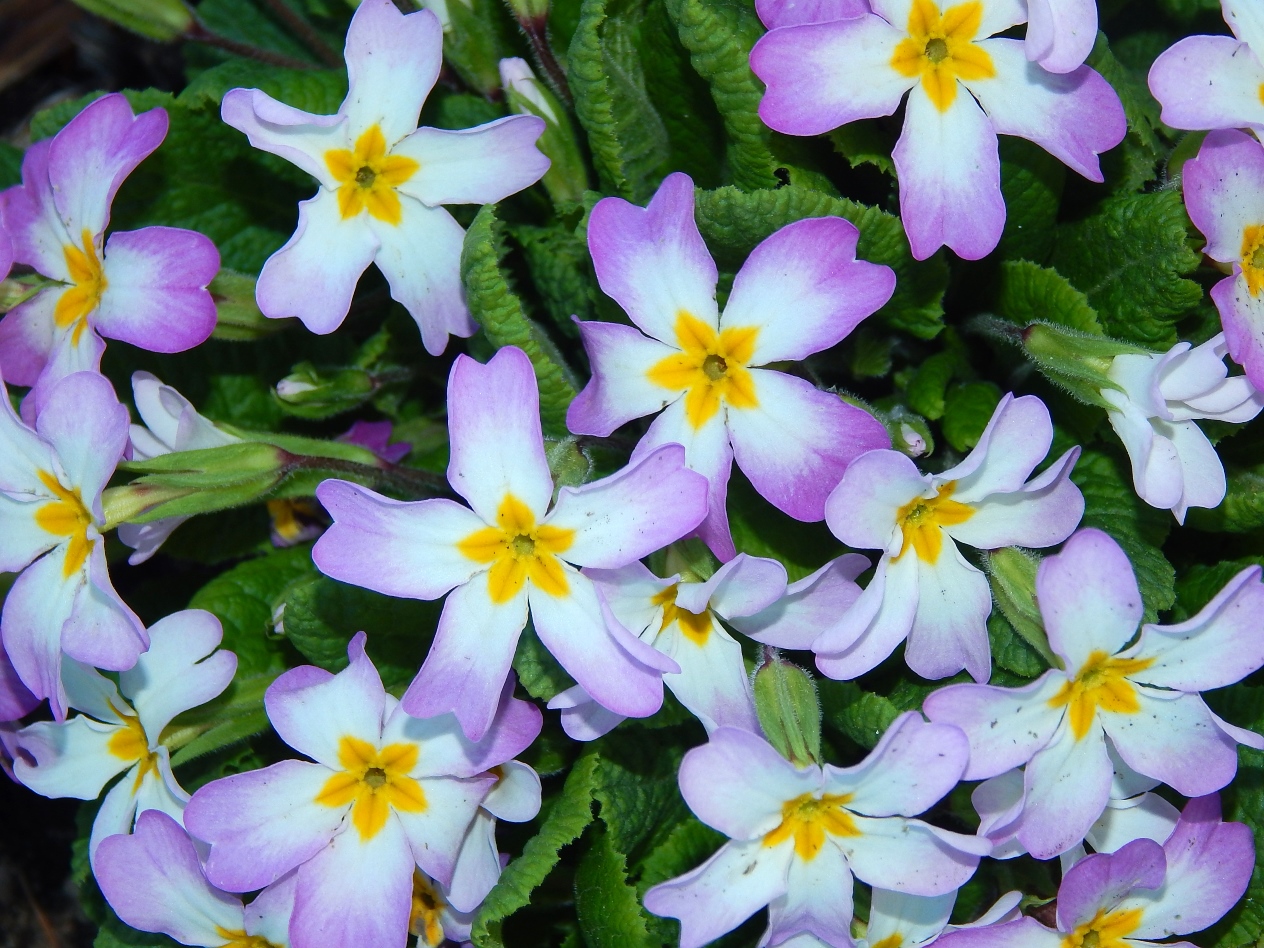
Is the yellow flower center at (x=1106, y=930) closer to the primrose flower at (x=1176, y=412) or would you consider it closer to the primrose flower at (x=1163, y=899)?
the primrose flower at (x=1163, y=899)

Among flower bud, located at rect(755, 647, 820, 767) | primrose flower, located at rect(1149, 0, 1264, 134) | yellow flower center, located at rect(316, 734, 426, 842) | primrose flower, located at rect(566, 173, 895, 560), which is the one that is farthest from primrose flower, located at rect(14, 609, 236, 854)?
primrose flower, located at rect(1149, 0, 1264, 134)

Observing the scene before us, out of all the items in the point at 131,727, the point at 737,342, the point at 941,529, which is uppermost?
the point at 737,342

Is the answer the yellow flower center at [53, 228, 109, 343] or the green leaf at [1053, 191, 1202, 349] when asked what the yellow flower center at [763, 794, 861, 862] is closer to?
the green leaf at [1053, 191, 1202, 349]

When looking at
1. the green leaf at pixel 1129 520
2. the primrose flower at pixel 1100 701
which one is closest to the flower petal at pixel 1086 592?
the primrose flower at pixel 1100 701

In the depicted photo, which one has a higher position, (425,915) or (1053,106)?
(1053,106)

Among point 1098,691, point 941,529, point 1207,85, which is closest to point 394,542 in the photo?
point 941,529

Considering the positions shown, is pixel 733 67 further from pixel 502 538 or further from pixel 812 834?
pixel 812 834

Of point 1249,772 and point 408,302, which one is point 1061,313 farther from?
point 408,302
